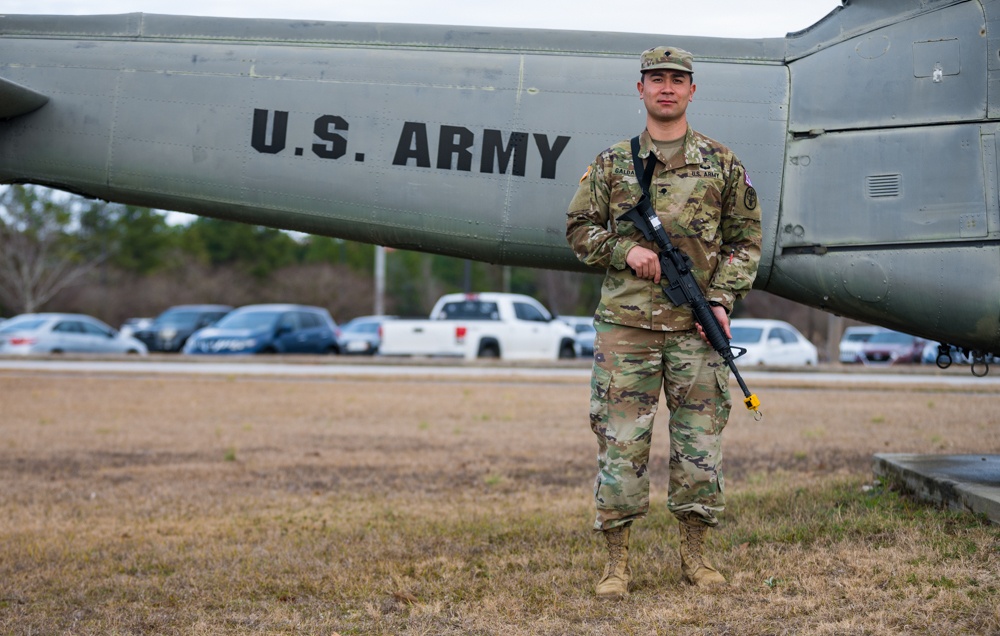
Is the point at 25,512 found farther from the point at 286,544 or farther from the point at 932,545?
the point at 932,545

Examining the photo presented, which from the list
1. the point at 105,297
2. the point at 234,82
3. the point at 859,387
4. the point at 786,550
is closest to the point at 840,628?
the point at 786,550

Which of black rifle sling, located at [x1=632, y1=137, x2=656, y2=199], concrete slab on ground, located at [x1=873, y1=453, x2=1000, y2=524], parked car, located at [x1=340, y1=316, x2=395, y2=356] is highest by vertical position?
black rifle sling, located at [x1=632, y1=137, x2=656, y2=199]

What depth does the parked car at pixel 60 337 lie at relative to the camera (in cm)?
2783

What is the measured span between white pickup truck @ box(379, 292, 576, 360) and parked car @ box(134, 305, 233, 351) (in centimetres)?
930

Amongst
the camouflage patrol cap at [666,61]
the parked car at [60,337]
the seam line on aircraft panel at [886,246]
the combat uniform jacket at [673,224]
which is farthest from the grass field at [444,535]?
the parked car at [60,337]

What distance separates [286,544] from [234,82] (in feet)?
9.13

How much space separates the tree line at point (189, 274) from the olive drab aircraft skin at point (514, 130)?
32765 mm

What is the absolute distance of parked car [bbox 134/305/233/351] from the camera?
3241cm

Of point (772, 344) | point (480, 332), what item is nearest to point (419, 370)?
point (480, 332)

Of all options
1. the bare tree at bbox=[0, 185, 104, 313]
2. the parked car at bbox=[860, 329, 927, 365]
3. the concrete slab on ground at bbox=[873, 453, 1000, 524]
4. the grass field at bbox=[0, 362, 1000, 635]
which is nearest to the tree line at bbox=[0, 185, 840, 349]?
the bare tree at bbox=[0, 185, 104, 313]

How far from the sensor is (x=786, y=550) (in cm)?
496

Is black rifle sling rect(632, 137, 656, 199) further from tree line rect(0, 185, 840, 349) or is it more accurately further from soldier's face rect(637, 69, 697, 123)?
tree line rect(0, 185, 840, 349)

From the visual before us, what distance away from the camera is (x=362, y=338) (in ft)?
103

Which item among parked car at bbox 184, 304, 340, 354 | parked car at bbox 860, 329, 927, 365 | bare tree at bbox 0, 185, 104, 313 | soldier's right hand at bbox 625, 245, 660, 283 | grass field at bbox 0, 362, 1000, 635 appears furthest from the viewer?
bare tree at bbox 0, 185, 104, 313
